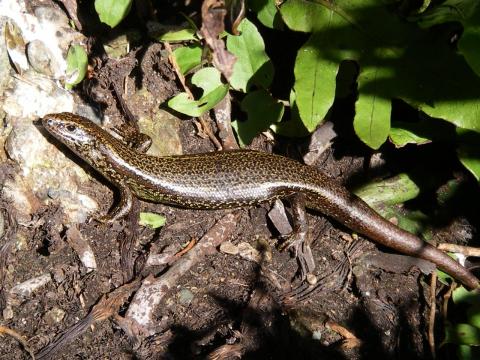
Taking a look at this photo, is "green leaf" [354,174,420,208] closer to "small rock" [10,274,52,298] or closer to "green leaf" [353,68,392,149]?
"green leaf" [353,68,392,149]

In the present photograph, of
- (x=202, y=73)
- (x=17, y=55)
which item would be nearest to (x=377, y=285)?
(x=202, y=73)

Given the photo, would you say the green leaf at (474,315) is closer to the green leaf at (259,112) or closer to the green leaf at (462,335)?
the green leaf at (462,335)

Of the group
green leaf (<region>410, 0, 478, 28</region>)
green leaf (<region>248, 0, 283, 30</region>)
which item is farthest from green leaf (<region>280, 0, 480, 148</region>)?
green leaf (<region>248, 0, 283, 30</region>)

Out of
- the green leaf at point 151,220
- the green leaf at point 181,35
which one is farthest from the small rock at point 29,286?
the green leaf at point 181,35

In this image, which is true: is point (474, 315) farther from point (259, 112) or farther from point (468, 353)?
point (259, 112)

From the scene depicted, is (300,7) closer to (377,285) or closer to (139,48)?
(139,48)
